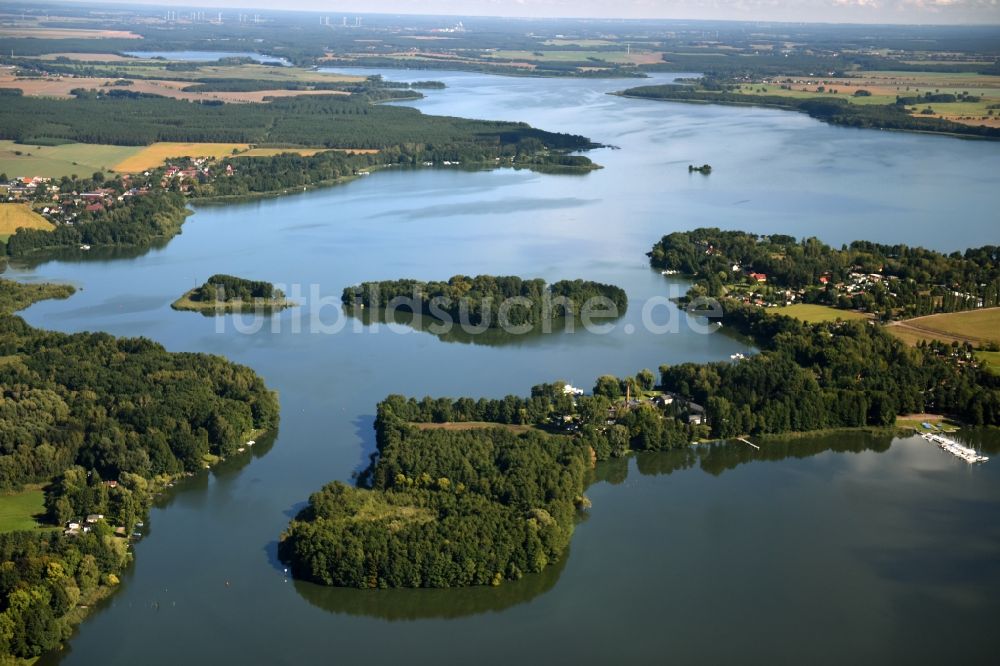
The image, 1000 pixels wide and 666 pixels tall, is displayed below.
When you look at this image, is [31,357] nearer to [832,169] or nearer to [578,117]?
[832,169]

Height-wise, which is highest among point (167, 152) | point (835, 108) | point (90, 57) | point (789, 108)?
point (835, 108)

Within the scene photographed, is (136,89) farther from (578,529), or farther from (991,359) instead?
(578,529)

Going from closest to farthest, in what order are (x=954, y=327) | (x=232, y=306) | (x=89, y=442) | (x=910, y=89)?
1. (x=89, y=442)
2. (x=954, y=327)
3. (x=232, y=306)
4. (x=910, y=89)

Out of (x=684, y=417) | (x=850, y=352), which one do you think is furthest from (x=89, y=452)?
(x=850, y=352)

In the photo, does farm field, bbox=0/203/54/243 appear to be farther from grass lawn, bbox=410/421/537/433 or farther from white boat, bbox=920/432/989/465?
white boat, bbox=920/432/989/465

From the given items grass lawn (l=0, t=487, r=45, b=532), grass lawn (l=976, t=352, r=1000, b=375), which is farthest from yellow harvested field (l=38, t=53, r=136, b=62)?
grass lawn (l=976, t=352, r=1000, b=375)

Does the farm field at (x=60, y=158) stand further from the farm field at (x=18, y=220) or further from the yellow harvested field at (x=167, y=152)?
the farm field at (x=18, y=220)

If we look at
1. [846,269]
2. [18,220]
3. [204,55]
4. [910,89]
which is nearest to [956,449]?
[846,269]
